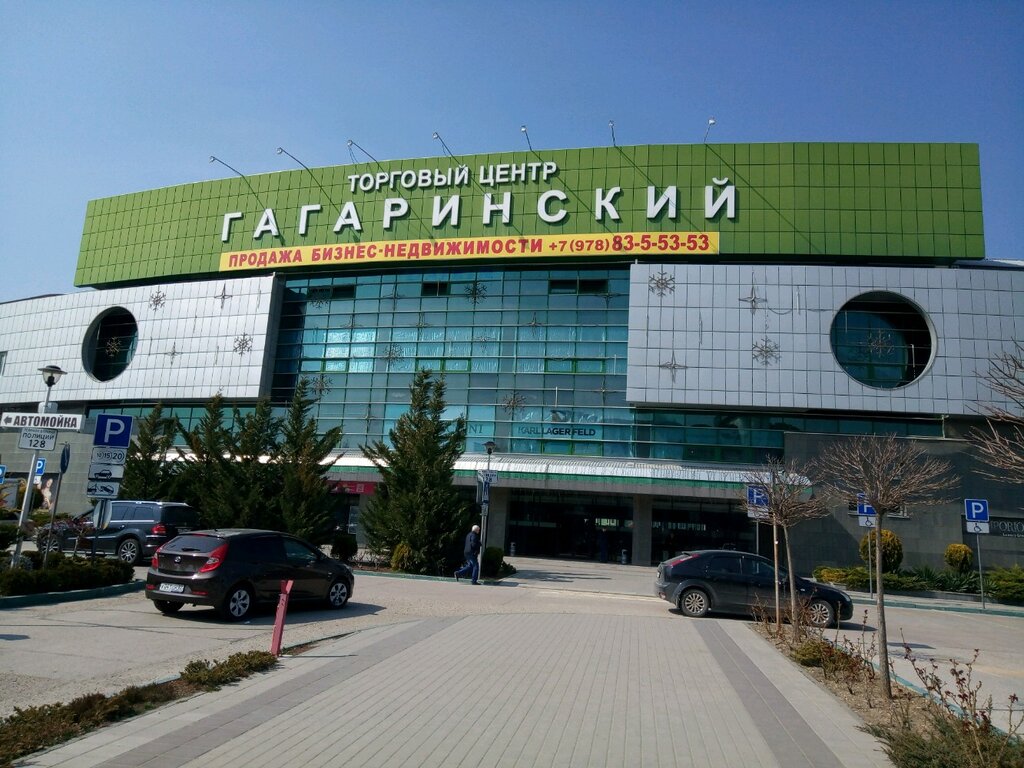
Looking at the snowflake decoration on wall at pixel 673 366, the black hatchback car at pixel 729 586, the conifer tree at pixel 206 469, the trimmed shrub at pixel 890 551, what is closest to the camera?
the black hatchback car at pixel 729 586

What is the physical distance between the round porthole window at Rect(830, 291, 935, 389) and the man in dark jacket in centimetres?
2405

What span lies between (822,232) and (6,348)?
2181 inches

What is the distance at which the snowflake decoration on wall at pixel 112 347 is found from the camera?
4959 cm

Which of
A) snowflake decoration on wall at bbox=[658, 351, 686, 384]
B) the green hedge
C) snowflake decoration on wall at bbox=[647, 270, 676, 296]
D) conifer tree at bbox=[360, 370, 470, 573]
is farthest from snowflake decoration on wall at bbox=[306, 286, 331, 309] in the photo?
the green hedge

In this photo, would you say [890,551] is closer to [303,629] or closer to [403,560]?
[403,560]

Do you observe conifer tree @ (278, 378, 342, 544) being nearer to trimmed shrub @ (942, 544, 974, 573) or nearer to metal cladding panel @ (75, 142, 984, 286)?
metal cladding panel @ (75, 142, 984, 286)

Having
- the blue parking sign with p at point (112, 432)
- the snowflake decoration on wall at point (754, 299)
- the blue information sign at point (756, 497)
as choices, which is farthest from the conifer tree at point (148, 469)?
the snowflake decoration on wall at point (754, 299)

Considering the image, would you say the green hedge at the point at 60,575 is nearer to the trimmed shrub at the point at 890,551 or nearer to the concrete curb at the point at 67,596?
the concrete curb at the point at 67,596

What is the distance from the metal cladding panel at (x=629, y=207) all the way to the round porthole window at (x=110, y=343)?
26.9 feet

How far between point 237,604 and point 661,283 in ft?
99.6

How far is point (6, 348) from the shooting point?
53.2 m

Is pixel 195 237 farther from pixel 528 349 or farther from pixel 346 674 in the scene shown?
pixel 346 674

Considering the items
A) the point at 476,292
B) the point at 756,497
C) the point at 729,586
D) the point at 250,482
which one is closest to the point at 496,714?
the point at 729,586

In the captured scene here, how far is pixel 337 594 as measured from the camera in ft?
49.3
